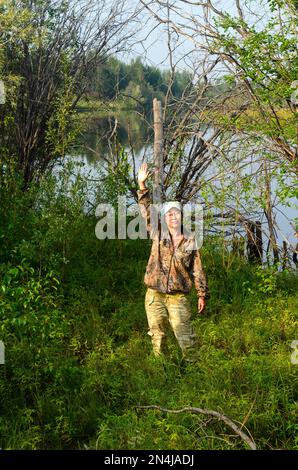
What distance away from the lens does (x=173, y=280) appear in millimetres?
5758

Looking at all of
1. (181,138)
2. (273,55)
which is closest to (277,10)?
(273,55)

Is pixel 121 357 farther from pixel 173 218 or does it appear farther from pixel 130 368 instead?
pixel 173 218

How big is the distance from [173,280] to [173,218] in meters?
0.55

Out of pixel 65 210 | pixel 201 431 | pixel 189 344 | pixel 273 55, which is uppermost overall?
pixel 273 55

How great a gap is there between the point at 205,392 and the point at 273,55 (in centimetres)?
399

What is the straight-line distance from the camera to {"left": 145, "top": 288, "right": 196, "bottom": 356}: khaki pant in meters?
5.78

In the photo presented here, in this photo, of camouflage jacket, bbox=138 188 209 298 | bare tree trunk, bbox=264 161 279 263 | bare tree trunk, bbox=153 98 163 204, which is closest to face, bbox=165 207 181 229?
camouflage jacket, bbox=138 188 209 298

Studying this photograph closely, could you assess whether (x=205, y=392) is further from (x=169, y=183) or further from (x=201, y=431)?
(x=169, y=183)

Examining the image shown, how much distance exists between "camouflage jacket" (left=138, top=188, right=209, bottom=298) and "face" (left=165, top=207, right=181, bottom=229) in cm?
13

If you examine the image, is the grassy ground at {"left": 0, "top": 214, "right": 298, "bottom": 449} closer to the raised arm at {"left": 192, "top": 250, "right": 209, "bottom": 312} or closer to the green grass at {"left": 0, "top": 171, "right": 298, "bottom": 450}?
the green grass at {"left": 0, "top": 171, "right": 298, "bottom": 450}

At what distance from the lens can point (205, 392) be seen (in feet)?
16.4

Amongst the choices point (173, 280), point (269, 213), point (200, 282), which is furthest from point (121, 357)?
point (269, 213)

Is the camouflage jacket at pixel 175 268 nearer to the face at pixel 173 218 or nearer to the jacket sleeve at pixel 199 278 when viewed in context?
the jacket sleeve at pixel 199 278

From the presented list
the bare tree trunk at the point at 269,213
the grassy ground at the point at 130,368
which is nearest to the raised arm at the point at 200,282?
the grassy ground at the point at 130,368
